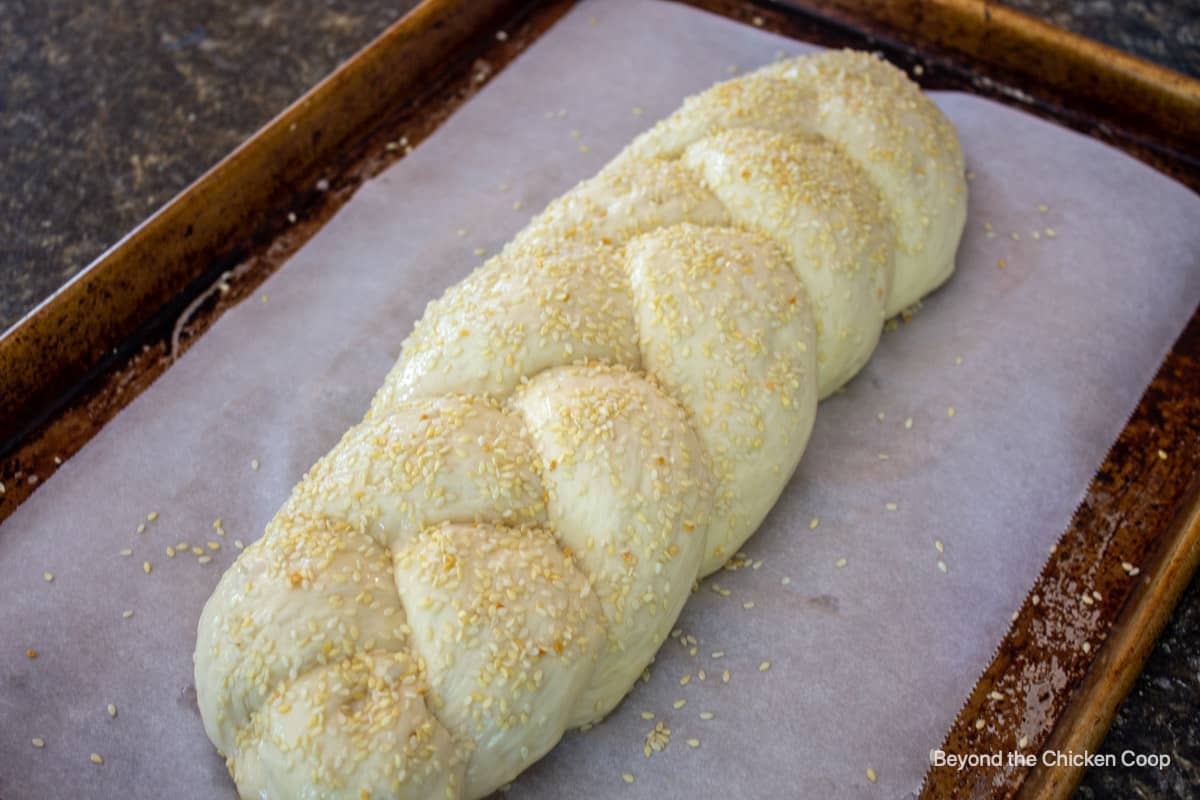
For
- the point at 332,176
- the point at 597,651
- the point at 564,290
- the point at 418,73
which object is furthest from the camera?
the point at 418,73

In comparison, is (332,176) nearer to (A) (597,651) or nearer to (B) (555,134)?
(B) (555,134)

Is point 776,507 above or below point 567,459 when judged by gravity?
below

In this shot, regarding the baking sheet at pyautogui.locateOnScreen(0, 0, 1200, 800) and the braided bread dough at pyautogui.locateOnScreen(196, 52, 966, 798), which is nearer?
the braided bread dough at pyautogui.locateOnScreen(196, 52, 966, 798)

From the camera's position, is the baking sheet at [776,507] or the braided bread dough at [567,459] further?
the baking sheet at [776,507]

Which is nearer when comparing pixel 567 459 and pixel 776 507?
pixel 567 459

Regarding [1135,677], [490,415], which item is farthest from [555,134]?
[1135,677]
